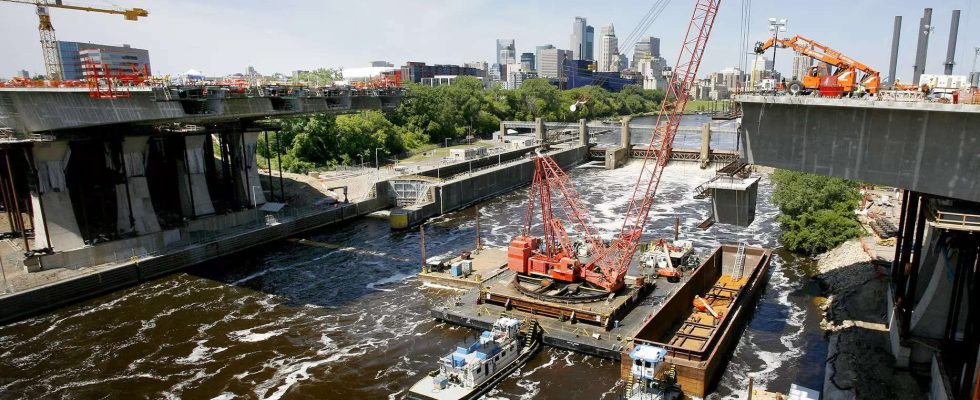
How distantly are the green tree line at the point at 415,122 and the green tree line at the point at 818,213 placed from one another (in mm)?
34899

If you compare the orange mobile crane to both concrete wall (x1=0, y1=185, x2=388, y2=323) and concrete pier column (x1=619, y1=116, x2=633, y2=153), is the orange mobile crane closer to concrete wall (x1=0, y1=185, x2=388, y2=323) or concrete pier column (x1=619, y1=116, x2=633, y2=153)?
concrete wall (x1=0, y1=185, x2=388, y2=323)

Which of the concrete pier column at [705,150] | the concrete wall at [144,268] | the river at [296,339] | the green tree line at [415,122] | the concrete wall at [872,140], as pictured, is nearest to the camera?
the concrete wall at [872,140]

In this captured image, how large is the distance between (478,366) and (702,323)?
14238 millimetres

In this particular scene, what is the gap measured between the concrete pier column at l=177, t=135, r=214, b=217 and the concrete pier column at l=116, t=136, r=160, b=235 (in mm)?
4084

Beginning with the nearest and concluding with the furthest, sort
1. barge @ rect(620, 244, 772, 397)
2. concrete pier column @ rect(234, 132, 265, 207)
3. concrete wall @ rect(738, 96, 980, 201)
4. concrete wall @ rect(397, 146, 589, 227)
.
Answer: concrete wall @ rect(738, 96, 980, 201) < barge @ rect(620, 244, 772, 397) < concrete pier column @ rect(234, 132, 265, 207) < concrete wall @ rect(397, 146, 589, 227)

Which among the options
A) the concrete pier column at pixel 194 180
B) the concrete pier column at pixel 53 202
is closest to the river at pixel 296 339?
the concrete pier column at pixel 53 202

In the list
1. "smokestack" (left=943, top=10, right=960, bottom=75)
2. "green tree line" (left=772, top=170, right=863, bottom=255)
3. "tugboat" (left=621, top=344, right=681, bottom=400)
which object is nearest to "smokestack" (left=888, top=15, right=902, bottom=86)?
"smokestack" (left=943, top=10, right=960, bottom=75)

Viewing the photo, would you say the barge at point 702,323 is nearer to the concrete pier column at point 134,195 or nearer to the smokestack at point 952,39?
the smokestack at point 952,39

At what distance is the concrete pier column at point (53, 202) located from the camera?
41656 mm

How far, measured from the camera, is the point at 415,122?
11156cm

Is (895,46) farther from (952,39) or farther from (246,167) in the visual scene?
(246,167)

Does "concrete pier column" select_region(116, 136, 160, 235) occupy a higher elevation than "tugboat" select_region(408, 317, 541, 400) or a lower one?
higher

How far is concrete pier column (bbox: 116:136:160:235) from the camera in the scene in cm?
4634

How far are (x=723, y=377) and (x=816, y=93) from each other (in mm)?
13775
